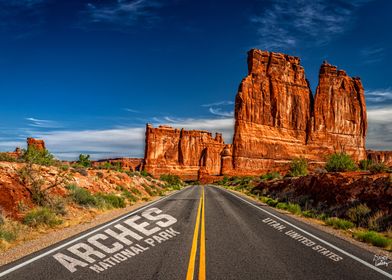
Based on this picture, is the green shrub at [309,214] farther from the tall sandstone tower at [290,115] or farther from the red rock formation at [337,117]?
the red rock formation at [337,117]

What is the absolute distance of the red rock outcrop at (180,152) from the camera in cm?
13900

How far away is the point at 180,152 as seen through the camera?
144 m

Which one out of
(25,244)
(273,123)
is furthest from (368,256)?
(273,123)

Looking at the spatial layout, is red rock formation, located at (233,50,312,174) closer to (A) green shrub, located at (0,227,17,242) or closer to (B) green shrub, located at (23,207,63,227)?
(B) green shrub, located at (23,207,63,227)

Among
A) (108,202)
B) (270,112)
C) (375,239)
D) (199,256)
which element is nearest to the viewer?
(199,256)

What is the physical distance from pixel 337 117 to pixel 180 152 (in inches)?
2574

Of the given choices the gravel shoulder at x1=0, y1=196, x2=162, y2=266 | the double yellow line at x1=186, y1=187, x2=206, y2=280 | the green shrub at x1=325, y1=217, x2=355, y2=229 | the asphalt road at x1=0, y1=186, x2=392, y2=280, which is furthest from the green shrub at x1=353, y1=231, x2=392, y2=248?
the gravel shoulder at x1=0, y1=196, x2=162, y2=266

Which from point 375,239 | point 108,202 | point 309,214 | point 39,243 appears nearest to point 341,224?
point 375,239

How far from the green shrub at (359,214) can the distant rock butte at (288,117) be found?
93.2m

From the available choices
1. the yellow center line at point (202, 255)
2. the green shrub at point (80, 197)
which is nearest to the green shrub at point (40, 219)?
the green shrub at point (80, 197)

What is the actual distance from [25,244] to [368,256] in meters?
8.94

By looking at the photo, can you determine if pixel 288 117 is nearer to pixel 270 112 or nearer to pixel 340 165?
pixel 270 112

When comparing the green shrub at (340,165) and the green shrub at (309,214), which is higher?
the green shrub at (340,165)

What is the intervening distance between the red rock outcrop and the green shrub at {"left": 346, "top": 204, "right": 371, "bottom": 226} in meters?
122
